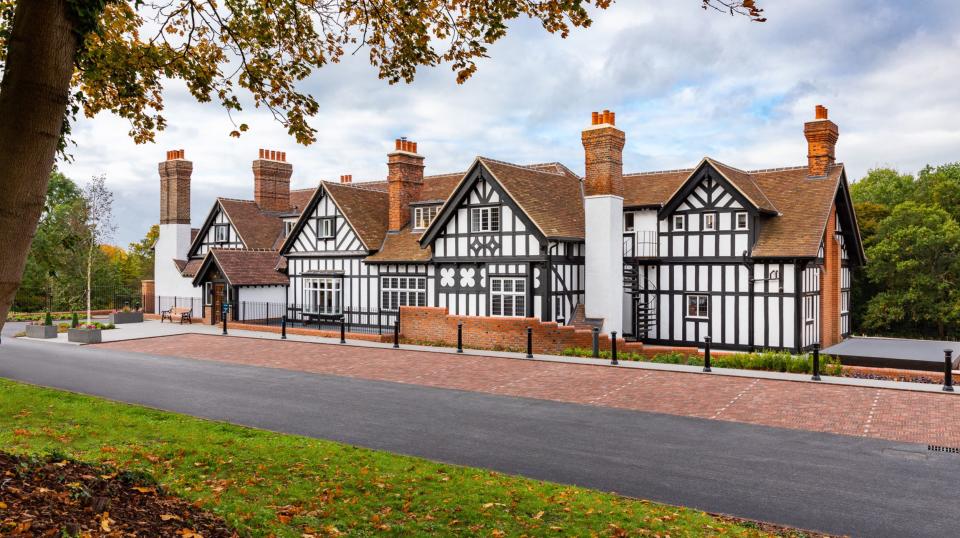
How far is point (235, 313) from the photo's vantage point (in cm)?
3416

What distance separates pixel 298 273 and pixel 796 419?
26800 millimetres

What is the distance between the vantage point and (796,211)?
2617cm

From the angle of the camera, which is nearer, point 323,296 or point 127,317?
point 323,296

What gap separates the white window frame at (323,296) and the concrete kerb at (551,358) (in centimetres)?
390

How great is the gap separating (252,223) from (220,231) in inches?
75.8

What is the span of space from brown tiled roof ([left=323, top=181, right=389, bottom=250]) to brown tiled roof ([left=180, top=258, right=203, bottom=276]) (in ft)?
36.5

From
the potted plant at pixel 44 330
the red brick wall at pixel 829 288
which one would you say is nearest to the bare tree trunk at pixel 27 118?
the red brick wall at pixel 829 288

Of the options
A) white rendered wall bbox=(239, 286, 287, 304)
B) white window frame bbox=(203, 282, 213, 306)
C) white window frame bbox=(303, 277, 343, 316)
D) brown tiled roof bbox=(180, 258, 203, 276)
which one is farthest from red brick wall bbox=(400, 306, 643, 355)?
brown tiled roof bbox=(180, 258, 203, 276)

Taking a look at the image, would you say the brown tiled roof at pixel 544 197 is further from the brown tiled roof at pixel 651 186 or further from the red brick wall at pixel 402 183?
the red brick wall at pixel 402 183

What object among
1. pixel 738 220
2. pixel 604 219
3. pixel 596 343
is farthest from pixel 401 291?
pixel 738 220

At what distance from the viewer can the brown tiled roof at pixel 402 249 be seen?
97.6 feet

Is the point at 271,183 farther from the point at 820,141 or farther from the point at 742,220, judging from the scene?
the point at 820,141

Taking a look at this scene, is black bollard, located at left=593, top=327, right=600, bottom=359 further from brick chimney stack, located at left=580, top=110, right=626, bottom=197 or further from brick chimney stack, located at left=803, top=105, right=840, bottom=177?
brick chimney stack, located at left=803, top=105, right=840, bottom=177

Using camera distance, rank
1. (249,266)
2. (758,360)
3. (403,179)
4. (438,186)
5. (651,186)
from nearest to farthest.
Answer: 1. (758,360)
2. (651,186)
3. (403,179)
4. (438,186)
5. (249,266)
